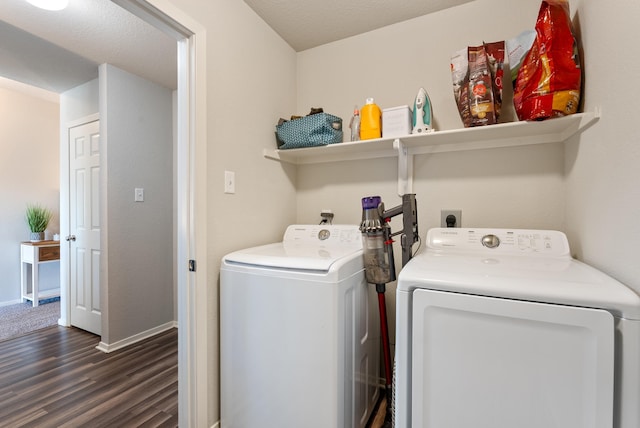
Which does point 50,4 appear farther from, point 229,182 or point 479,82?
point 479,82

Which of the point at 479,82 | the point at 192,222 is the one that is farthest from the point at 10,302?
the point at 479,82

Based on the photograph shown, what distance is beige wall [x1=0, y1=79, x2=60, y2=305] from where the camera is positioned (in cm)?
339

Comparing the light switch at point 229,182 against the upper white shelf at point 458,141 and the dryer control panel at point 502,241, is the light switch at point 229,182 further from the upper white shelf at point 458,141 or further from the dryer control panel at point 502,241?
the dryer control panel at point 502,241

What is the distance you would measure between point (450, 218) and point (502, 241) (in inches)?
13.7

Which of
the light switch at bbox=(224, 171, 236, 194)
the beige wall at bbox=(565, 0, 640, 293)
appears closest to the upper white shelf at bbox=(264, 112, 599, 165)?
the beige wall at bbox=(565, 0, 640, 293)

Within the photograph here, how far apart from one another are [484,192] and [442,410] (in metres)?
1.17

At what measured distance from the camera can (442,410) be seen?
86 cm

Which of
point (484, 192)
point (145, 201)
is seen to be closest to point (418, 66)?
point (484, 192)

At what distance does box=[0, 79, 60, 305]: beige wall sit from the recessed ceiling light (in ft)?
8.27

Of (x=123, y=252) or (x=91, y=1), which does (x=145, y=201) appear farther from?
(x=91, y=1)

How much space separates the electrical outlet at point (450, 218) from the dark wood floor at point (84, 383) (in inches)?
72.7

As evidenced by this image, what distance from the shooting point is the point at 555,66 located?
3.69ft

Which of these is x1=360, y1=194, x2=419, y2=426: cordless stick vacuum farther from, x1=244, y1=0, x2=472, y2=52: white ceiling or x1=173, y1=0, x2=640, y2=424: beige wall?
x1=244, y1=0, x2=472, y2=52: white ceiling

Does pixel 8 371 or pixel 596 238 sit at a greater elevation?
pixel 596 238
